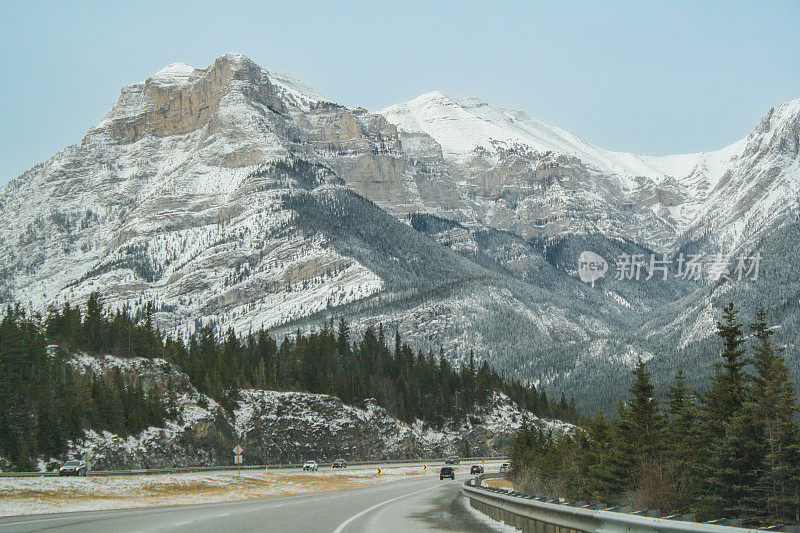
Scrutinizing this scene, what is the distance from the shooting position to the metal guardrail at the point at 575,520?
43.1ft

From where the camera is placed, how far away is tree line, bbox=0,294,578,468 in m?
89.4

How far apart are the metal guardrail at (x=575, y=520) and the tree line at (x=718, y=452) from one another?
7.59m

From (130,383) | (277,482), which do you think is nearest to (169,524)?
(277,482)

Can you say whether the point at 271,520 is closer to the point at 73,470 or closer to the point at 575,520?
the point at 575,520

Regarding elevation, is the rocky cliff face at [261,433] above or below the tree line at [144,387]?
below

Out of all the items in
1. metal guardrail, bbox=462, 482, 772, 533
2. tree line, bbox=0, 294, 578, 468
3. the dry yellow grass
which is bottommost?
the dry yellow grass

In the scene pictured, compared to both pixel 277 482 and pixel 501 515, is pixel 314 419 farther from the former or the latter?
pixel 501 515

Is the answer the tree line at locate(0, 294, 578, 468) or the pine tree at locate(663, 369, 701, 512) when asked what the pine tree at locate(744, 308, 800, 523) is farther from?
the tree line at locate(0, 294, 578, 468)

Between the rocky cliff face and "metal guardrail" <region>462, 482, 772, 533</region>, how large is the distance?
71296 mm

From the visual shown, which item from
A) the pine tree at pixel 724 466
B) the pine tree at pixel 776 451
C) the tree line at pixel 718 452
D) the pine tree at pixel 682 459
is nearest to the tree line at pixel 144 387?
the tree line at pixel 718 452

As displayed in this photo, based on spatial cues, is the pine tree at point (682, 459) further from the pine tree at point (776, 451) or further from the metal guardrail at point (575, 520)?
the metal guardrail at point (575, 520)

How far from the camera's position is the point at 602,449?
6038 centimetres

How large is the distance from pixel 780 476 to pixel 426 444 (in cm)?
12563

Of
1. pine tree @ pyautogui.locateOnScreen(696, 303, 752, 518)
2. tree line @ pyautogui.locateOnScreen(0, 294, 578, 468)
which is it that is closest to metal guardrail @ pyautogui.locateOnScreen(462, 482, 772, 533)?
pine tree @ pyautogui.locateOnScreen(696, 303, 752, 518)
